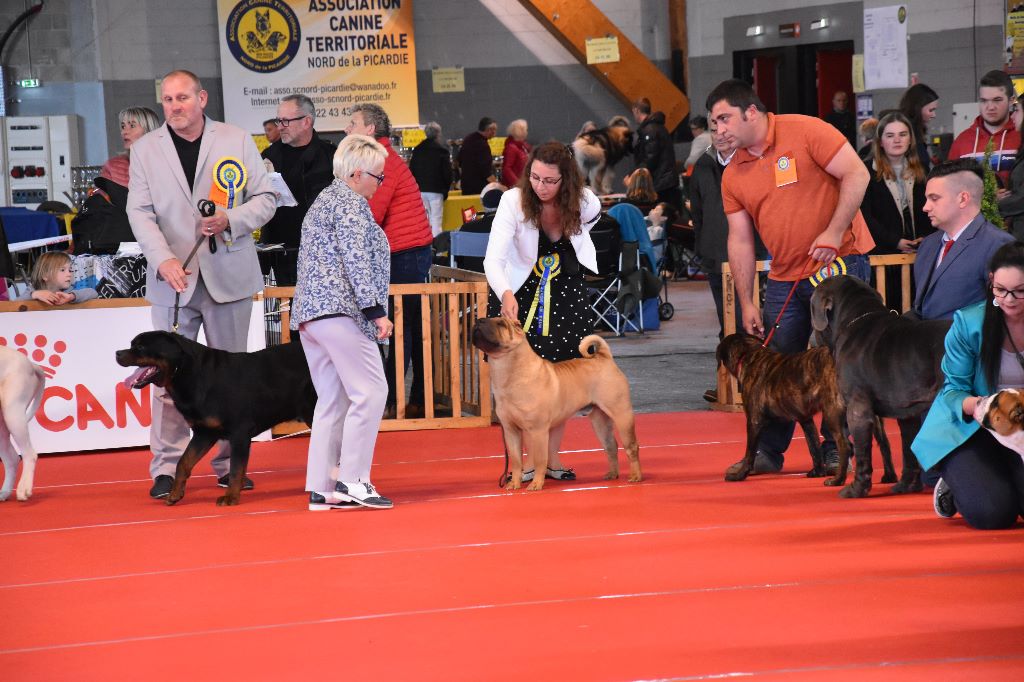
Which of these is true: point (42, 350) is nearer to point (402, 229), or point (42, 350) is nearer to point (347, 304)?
point (402, 229)

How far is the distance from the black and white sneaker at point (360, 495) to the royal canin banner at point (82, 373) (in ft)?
6.18

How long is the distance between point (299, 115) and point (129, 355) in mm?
2712

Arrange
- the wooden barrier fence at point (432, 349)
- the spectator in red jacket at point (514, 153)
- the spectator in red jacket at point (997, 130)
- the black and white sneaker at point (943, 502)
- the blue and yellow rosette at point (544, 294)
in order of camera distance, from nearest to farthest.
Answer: the black and white sneaker at point (943, 502) < the blue and yellow rosette at point (544, 294) < the wooden barrier fence at point (432, 349) < the spectator in red jacket at point (997, 130) < the spectator in red jacket at point (514, 153)

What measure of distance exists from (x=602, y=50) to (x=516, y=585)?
1469 centimetres

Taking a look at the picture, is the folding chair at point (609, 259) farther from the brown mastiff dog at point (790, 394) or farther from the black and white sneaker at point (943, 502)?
the black and white sneaker at point (943, 502)

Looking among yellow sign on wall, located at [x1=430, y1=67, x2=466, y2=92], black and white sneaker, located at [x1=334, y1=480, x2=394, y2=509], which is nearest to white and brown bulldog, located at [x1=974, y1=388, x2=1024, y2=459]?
black and white sneaker, located at [x1=334, y1=480, x2=394, y2=509]

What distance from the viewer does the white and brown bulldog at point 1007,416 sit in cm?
392

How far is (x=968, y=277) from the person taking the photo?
4754mm

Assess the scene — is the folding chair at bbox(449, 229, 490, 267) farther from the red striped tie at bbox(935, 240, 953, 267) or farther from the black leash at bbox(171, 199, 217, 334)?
the red striped tie at bbox(935, 240, 953, 267)

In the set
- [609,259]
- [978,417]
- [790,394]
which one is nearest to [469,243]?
[609,259]

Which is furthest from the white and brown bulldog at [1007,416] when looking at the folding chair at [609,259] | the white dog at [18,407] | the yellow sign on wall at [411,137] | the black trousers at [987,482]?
the yellow sign on wall at [411,137]

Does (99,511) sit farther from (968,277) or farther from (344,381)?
(968,277)

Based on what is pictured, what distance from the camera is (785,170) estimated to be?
5129mm

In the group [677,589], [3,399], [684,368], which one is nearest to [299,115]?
[3,399]
